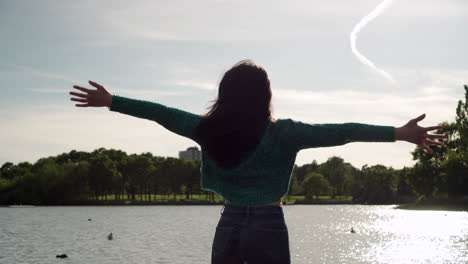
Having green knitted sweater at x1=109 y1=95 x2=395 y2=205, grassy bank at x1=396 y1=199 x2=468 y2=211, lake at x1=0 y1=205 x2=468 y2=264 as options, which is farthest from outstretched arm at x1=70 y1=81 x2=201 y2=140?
grassy bank at x1=396 y1=199 x2=468 y2=211

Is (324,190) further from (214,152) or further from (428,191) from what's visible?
(214,152)

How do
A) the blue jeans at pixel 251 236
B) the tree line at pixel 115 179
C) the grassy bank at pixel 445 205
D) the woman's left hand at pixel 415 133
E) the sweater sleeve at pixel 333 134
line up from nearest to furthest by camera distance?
the blue jeans at pixel 251 236
the sweater sleeve at pixel 333 134
the woman's left hand at pixel 415 133
the grassy bank at pixel 445 205
the tree line at pixel 115 179

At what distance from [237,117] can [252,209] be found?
2.03 ft

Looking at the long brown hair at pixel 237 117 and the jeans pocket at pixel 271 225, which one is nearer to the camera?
the jeans pocket at pixel 271 225

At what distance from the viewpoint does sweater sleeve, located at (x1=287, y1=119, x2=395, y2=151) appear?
378 centimetres

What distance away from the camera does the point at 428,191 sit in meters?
114

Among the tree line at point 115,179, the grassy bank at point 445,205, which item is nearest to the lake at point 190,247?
the grassy bank at point 445,205

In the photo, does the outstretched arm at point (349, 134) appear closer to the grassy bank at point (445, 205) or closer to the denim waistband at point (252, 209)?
the denim waistband at point (252, 209)

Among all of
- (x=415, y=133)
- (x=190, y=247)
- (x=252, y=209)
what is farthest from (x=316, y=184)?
(x=252, y=209)

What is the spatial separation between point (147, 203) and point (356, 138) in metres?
171

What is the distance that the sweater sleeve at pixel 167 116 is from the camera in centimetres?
393

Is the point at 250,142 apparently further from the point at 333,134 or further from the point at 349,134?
the point at 349,134

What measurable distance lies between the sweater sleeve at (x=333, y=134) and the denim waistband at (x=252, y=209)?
1.40 ft

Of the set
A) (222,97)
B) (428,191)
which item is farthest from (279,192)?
(428,191)
